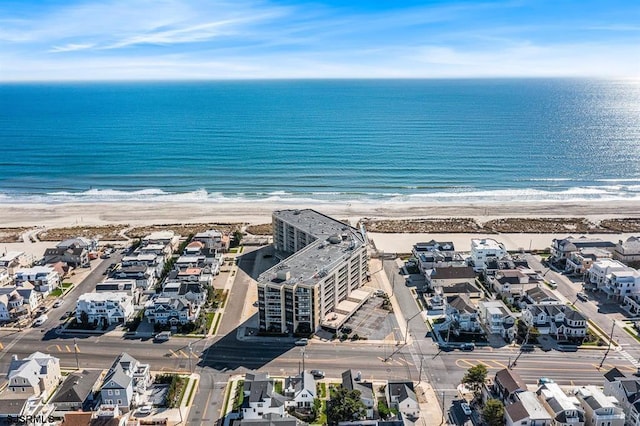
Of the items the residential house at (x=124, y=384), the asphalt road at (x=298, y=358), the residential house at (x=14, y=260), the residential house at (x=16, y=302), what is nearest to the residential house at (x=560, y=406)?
the asphalt road at (x=298, y=358)

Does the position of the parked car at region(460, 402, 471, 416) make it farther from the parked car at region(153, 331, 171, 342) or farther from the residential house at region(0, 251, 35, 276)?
the residential house at region(0, 251, 35, 276)

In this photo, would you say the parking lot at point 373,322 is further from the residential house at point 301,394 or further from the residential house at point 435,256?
the residential house at point 301,394

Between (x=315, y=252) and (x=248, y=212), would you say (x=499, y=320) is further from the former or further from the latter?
(x=248, y=212)

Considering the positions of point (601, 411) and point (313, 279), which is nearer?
point (601, 411)

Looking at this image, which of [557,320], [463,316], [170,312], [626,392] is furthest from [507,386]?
[170,312]

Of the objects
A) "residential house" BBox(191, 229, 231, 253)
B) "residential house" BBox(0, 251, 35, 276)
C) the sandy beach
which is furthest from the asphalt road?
the sandy beach

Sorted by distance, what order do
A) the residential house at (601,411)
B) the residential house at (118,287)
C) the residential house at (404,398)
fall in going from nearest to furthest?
the residential house at (601,411), the residential house at (404,398), the residential house at (118,287)

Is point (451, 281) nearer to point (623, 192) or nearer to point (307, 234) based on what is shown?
point (307, 234)
